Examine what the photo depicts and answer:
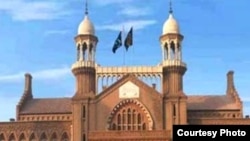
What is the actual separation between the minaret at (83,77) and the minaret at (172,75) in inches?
344

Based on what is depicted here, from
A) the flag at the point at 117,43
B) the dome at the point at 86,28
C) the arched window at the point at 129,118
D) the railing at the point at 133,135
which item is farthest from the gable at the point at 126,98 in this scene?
the dome at the point at 86,28

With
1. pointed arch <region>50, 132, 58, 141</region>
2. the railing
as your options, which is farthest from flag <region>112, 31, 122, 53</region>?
pointed arch <region>50, 132, 58, 141</region>

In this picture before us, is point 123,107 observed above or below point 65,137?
above

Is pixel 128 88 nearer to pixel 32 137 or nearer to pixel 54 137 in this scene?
pixel 54 137

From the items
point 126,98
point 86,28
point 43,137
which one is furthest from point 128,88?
point 43,137

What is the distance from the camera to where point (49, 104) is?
84625mm

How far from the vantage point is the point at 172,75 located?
74.8m

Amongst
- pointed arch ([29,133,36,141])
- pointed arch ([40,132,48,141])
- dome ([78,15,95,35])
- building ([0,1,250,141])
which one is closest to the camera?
building ([0,1,250,141])

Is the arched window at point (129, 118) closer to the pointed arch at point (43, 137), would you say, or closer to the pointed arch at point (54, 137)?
the pointed arch at point (54, 137)

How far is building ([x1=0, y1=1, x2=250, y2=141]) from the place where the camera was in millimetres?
73125

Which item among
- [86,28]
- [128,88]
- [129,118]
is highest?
[86,28]

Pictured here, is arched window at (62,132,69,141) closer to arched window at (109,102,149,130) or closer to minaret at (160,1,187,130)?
arched window at (109,102,149,130)

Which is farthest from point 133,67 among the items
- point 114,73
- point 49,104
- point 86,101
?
point 49,104

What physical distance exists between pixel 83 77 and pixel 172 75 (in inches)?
428
